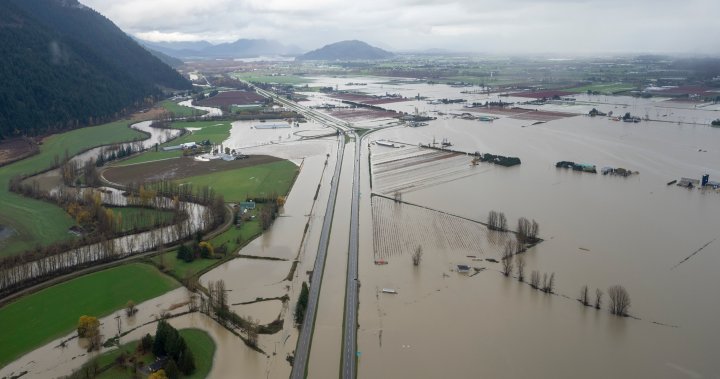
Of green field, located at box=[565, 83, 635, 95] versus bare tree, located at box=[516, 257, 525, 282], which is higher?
green field, located at box=[565, 83, 635, 95]

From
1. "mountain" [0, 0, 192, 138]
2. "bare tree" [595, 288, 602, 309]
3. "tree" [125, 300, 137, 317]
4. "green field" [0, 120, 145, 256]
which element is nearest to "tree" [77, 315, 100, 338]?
"tree" [125, 300, 137, 317]

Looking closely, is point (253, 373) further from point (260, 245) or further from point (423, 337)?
point (260, 245)

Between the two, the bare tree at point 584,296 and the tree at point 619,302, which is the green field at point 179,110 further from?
the tree at point 619,302

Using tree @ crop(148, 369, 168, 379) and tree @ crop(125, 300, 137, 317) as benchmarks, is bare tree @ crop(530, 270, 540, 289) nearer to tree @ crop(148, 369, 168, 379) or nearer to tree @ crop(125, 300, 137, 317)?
tree @ crop(148, 369, 168, 379)

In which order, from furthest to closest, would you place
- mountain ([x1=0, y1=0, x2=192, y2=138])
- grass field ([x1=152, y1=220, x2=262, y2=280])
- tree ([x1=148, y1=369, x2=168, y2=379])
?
mountain ([x1=0, y1=0, x2=192, y2=138])
grass field ([x1=152, y1=220, x2=262, y2=280])
tree ([x1=148, y1=369, x2=168, y2=379])

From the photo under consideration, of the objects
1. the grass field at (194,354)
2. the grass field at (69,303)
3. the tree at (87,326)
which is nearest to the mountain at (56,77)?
the grass field at (69,303)
